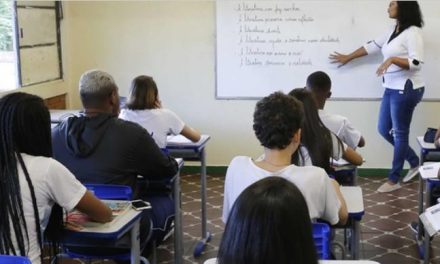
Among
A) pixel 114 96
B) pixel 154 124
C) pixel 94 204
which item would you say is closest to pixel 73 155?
pixel 114 96

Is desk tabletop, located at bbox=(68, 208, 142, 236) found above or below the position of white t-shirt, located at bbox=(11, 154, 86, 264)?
below

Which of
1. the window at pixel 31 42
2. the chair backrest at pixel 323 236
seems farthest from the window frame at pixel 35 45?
the chair backrest at pixel 323 236

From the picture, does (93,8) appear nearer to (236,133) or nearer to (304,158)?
(236,133)

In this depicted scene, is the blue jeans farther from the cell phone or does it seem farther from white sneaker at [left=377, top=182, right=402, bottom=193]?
the cell phone

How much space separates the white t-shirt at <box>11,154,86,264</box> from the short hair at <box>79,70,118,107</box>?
2.63ft

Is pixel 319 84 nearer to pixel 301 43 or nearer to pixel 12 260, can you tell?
pixel 301 43

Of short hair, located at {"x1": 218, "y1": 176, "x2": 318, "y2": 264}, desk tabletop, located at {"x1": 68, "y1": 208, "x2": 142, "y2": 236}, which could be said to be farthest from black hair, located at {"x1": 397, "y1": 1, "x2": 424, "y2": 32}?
short hair, located at {"x1": 218, "y1": 176, "x2": 318, "y2": 264}

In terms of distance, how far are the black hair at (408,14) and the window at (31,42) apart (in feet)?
10.7

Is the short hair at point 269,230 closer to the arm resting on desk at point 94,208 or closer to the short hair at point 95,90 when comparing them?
the arm resting on desk at point 94,208

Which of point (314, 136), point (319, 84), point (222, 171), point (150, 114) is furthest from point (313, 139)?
point (222, 171)

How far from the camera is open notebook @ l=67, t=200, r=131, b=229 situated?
7.32ft

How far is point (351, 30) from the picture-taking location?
220 inches

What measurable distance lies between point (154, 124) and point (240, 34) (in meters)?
2.38

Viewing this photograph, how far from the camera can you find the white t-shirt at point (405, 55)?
16.4 ft
